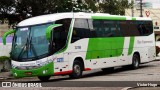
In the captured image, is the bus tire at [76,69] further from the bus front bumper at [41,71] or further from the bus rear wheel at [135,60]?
the bus rear wheel at [135,60]

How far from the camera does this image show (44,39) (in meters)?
20.7

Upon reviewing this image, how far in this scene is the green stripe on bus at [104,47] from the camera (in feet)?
77.7

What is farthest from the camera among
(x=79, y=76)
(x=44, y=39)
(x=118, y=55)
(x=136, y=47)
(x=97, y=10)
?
(x=97, y=10)

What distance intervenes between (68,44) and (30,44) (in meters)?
1.89

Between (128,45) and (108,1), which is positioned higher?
(108,1)

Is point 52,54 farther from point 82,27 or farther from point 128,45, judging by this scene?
point 128,45

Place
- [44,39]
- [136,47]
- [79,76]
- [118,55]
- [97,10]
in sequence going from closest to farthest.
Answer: [44,39] → [79,76] → [118,55] → [136,47] → [97,10]

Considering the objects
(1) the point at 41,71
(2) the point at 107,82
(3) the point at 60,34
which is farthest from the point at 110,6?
(2) the point at 107,82

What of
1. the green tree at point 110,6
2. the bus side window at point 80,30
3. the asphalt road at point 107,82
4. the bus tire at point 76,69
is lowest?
the asphalt road at point 107,82

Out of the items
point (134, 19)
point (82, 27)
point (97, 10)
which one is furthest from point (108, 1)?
point (82, 27)

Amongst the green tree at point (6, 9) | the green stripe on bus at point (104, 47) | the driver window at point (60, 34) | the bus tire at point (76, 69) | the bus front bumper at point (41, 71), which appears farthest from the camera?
the green tree at point (6, 9)

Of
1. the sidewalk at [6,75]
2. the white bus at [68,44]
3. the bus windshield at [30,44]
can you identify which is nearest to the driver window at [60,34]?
the white bus at [68,44]

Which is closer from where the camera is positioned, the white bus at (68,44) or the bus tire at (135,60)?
A: the white bus at (68,44)

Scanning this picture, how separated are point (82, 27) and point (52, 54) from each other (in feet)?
9.54
